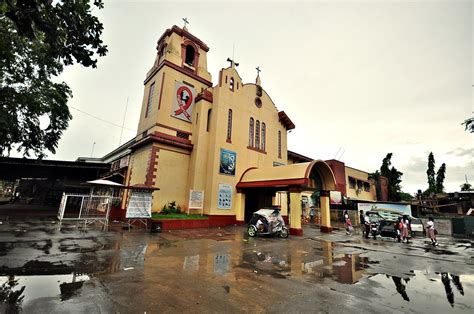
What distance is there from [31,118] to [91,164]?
15461 mm

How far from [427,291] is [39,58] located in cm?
2006

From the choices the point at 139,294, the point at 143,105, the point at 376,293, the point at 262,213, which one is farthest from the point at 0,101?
the point at 376,293

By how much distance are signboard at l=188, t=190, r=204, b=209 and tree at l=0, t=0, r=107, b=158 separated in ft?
36.5

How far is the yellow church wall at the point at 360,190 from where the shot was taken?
35031 millimetres

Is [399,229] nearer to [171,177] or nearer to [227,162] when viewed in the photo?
[227,162]

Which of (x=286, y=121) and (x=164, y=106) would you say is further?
(x=286, y=121)

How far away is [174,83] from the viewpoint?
19.5 metres

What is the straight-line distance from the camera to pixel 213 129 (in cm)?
1927

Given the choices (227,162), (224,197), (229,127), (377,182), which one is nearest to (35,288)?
(224,197)

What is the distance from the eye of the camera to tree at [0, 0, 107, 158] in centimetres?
489

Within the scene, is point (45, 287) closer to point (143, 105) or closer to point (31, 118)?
point (31, 118)

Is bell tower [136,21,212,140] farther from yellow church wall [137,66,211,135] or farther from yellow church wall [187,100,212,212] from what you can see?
yellow church wall [187,100,212,212]

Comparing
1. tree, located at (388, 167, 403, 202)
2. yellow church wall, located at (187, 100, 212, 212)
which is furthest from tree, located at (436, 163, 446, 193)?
yellow church wall, located at (187, 100, 212, 212)

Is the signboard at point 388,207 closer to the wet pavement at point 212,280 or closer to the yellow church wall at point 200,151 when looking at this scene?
the wet pavement at point 212,280
